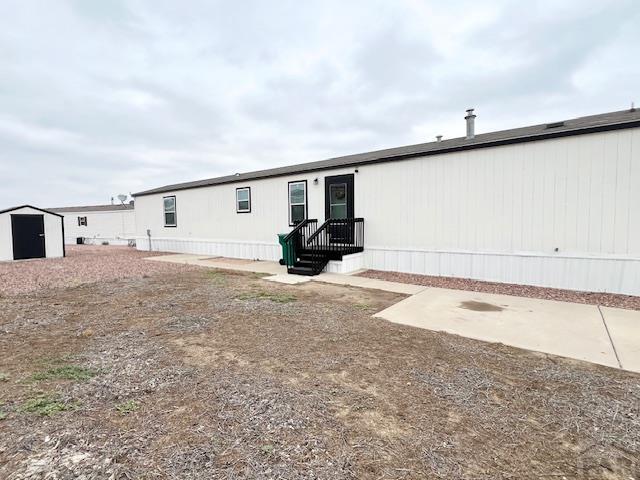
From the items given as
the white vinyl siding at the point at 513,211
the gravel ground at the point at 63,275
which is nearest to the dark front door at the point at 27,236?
the gravel ground at the point at 63,275

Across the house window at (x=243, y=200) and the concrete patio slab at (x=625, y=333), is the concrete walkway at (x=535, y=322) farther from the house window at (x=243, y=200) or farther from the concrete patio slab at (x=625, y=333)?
the house window at (x=243, y=200)

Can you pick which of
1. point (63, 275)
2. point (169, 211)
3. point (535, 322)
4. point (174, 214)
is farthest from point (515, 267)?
point (169, 211)

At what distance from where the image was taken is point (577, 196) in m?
6.14

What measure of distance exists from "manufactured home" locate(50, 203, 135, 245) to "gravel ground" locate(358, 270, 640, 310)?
838 inches

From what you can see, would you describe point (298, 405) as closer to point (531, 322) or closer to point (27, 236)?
point (531, 322)

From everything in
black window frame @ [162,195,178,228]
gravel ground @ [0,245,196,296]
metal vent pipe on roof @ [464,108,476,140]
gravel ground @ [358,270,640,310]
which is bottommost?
gravel ground @ [358,270,640,310]

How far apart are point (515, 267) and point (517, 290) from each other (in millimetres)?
694

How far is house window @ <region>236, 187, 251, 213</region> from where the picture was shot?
40.0 feet

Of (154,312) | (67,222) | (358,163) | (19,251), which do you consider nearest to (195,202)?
(19,251)

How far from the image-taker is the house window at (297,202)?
34.7 ft

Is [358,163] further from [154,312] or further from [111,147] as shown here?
[111,147]

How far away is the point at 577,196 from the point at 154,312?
27.1 ft

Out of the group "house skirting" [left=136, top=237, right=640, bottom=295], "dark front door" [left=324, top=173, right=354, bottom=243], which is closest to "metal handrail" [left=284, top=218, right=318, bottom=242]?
"dark front door" [left=324, top=173, right=354, bottom=243]

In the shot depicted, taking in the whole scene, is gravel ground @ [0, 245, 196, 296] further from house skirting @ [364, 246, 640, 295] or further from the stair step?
house skirting @ [364, 246, 640, 295]
